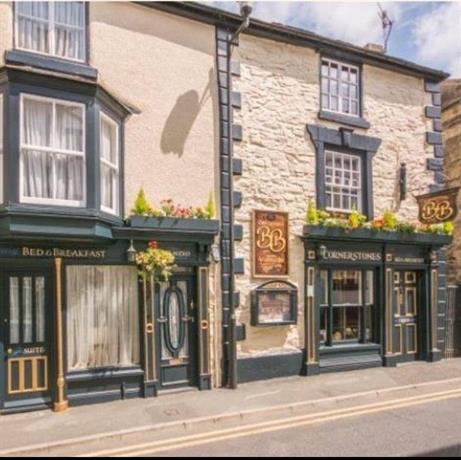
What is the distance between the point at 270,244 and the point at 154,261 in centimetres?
262

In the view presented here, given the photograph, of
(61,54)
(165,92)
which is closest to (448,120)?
(165,92)

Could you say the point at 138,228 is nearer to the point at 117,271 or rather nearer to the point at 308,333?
the point at 117,271

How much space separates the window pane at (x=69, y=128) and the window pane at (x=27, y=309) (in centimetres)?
237

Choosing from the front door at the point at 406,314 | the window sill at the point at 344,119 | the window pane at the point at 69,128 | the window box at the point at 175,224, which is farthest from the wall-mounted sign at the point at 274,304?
the window pane at the point at 69,128

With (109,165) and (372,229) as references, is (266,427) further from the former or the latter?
(372,229)

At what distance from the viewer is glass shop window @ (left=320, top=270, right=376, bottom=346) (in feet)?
33.3

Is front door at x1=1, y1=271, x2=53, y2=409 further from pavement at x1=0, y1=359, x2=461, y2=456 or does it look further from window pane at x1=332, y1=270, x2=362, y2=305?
window pane at x1=332, y1=270, x2=362, y2=305

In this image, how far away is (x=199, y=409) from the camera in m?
7.25

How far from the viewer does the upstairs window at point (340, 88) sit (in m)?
10.4

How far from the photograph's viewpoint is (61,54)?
779 cm

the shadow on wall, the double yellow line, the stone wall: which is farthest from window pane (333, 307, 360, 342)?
the shadow on wall

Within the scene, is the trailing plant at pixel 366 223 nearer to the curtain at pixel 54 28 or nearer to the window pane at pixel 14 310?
the curtain at pixel 54 28

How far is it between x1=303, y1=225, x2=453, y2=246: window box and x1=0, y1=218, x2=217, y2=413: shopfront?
8.01 ft

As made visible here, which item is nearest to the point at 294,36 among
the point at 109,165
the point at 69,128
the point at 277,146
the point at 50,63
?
the point at 277,146
